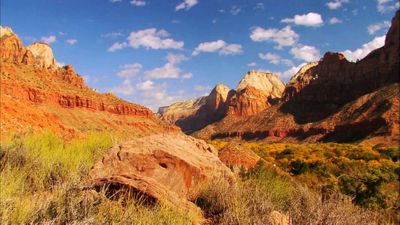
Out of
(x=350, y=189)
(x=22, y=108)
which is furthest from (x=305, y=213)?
(x=22, y=108)

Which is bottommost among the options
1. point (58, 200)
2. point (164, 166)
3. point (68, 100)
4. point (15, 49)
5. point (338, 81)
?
point (58, 200)

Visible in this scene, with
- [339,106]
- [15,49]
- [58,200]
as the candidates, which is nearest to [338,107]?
[339,106]

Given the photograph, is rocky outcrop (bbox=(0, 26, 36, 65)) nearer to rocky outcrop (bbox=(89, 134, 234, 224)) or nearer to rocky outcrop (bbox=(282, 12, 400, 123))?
rocky outcrop (bbox=(282, 12, 400, 123))

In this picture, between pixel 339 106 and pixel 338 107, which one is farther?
pixel 339 106

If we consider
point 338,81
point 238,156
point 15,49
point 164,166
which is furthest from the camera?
point 338,81

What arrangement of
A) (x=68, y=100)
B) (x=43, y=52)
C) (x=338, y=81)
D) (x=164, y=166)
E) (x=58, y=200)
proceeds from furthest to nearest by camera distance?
(x=43, y=52)
(x=338, y=81)
(x=68, y=100)
(x=164, y=166)
(x=58, y=200)

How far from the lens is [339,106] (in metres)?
130

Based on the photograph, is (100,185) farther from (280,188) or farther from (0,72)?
(0,72)

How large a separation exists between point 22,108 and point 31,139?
17668mm

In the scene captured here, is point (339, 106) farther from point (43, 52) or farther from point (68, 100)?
point (43, 52)

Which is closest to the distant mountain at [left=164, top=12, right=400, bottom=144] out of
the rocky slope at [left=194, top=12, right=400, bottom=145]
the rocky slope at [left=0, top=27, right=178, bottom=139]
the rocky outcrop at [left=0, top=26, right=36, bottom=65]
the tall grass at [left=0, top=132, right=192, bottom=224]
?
the rocky slope at [left=194, top=12, right=400, bottom=145]

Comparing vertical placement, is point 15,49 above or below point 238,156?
above

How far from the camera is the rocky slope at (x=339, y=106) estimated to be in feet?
311

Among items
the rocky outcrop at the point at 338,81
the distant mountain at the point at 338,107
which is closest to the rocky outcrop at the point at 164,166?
the distant mountain at the point at 338,107
